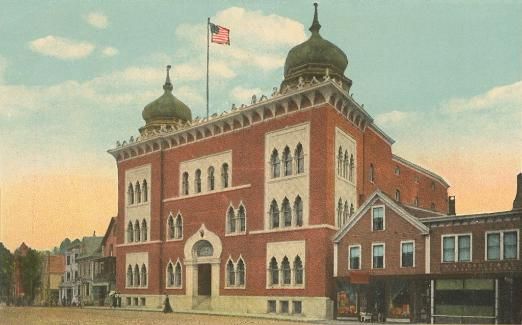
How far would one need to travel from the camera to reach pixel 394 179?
1877 inches

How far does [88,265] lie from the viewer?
74.8m

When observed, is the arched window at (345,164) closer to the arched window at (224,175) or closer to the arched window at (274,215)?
the arched window at (274,215)

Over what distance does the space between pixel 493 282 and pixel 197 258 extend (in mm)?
22236

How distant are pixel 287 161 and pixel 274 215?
3.53 metres

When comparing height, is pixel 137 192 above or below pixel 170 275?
above

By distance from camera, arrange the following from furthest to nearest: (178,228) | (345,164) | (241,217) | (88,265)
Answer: (88,265)
(178,228)
(241,217)
(345,164)

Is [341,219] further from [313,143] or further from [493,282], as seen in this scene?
[493,282]

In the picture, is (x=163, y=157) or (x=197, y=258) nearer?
(x=197, y=258)

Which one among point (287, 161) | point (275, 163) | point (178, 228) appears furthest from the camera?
point (178, 228)

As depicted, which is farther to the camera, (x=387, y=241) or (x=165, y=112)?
(x=165, y=112)

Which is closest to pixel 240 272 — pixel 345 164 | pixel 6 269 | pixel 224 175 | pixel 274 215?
pixel 274 215

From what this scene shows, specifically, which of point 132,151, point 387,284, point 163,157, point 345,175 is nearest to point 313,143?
point 345,175

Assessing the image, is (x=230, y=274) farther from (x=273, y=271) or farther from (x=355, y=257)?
(x=355, y=257)

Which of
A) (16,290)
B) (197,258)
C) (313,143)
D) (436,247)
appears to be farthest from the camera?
(16,290)
